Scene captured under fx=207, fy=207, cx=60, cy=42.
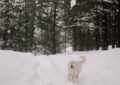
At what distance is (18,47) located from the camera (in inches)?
984

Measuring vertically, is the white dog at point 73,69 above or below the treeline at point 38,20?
below

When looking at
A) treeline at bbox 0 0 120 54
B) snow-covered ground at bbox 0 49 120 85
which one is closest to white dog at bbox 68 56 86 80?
snow-covered ground at bbox 0 49 120 85

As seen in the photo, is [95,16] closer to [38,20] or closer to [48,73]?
[38,20]

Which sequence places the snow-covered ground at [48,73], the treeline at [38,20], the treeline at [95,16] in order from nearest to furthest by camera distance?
the snow-covered ground at [48,73] < the treeline at [95,16] < the treeline at [38,20]

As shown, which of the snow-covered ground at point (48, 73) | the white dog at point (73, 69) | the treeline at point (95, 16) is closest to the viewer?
the snow-covered ground at point (48, 73)

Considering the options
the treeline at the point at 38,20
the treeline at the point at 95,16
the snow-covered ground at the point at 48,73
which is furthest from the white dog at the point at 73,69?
the treeline at the point at 38,20

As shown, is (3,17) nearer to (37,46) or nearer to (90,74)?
(37,46)

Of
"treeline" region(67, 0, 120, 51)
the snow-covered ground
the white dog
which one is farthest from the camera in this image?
"treeline" region(67, 0, 120, 51)

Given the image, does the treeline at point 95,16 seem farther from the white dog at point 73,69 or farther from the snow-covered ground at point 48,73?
the white dog at point 73,69

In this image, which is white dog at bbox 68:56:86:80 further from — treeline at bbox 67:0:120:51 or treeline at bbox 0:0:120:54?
treeline at bbox 0:0:120:54

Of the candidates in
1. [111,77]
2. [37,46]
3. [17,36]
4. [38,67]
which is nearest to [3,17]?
[17,36]

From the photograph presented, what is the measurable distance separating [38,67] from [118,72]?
11.6ft

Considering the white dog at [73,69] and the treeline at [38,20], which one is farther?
the treeline at [38,20]

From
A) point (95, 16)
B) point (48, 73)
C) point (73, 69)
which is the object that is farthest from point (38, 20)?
point (73, 69)
